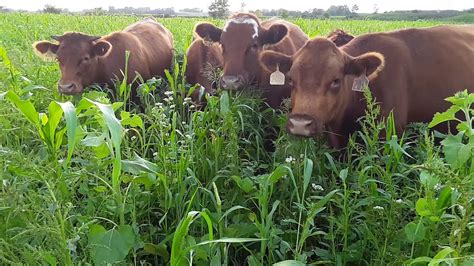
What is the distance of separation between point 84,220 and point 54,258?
1.25ft

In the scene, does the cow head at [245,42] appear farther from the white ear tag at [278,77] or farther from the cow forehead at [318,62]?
the cow forehead at [318,62]

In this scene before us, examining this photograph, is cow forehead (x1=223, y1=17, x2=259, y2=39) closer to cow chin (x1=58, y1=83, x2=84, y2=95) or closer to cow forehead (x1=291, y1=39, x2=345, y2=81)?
cow forehead (x1=291, y1=39, x2=345, y2=81)

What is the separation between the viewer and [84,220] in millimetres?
1934

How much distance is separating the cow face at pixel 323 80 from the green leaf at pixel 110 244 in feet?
5.28

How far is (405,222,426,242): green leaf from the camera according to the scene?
1749mm

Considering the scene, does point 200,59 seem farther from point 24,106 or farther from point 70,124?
point 70,124

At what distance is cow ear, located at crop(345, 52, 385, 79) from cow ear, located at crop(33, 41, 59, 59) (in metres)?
3.38

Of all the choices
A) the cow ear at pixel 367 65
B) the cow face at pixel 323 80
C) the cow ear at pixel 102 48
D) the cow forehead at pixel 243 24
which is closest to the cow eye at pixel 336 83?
the cow face at pixel 323 80

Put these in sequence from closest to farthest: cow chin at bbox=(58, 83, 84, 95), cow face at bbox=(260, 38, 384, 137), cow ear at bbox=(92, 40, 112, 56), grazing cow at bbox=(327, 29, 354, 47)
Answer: cow face at bbox=(260, 38, 384, 137) → cow chin at bbox=(58, 83, 84, 95) → grazing cow at bbox=(327, 29, 354, 47) → cow ear at bbox=(92, 40, 112, 56)

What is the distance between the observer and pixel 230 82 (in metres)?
4.42

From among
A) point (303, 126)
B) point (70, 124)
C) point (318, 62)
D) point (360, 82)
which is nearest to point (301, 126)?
point (303, 126)

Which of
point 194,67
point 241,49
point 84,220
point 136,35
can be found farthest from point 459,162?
point 136,35

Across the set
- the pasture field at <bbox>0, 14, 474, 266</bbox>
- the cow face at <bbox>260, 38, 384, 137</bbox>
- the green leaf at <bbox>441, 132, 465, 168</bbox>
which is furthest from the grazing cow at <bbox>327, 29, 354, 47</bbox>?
the green leaf at <bbox>441, 132, 465, 168</bbox>

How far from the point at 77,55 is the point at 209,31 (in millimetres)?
1470
